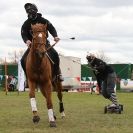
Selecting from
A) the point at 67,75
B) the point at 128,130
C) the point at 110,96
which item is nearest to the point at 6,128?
the point at 128,130

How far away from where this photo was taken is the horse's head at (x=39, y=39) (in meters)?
11.9

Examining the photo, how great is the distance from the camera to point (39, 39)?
11.9 m

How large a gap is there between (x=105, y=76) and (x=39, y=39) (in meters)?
6.69

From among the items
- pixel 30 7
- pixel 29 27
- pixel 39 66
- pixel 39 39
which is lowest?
pixel 39 66

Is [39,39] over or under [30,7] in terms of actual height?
under

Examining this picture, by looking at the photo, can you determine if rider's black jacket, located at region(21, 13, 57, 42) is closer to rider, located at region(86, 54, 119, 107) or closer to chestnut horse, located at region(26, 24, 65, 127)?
chestnut horse, located at region(26, 24, 65, 127)

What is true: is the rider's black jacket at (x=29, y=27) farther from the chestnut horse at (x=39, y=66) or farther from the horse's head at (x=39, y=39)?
the horse's head at (x=39, y=39)

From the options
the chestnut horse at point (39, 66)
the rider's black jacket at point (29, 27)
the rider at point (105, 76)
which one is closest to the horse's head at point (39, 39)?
the chestnut horse at point (39, 66)

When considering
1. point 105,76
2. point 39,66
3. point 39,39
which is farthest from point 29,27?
point 105,76

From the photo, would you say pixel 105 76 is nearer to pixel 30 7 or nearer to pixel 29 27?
pixel 29 27

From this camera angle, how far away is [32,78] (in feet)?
41.8

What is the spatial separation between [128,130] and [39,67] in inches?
102

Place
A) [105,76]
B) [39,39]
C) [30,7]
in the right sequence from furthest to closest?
[105,76] < [30,7] < [39,39]

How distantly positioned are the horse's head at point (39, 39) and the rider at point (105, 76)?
567 centimetres
